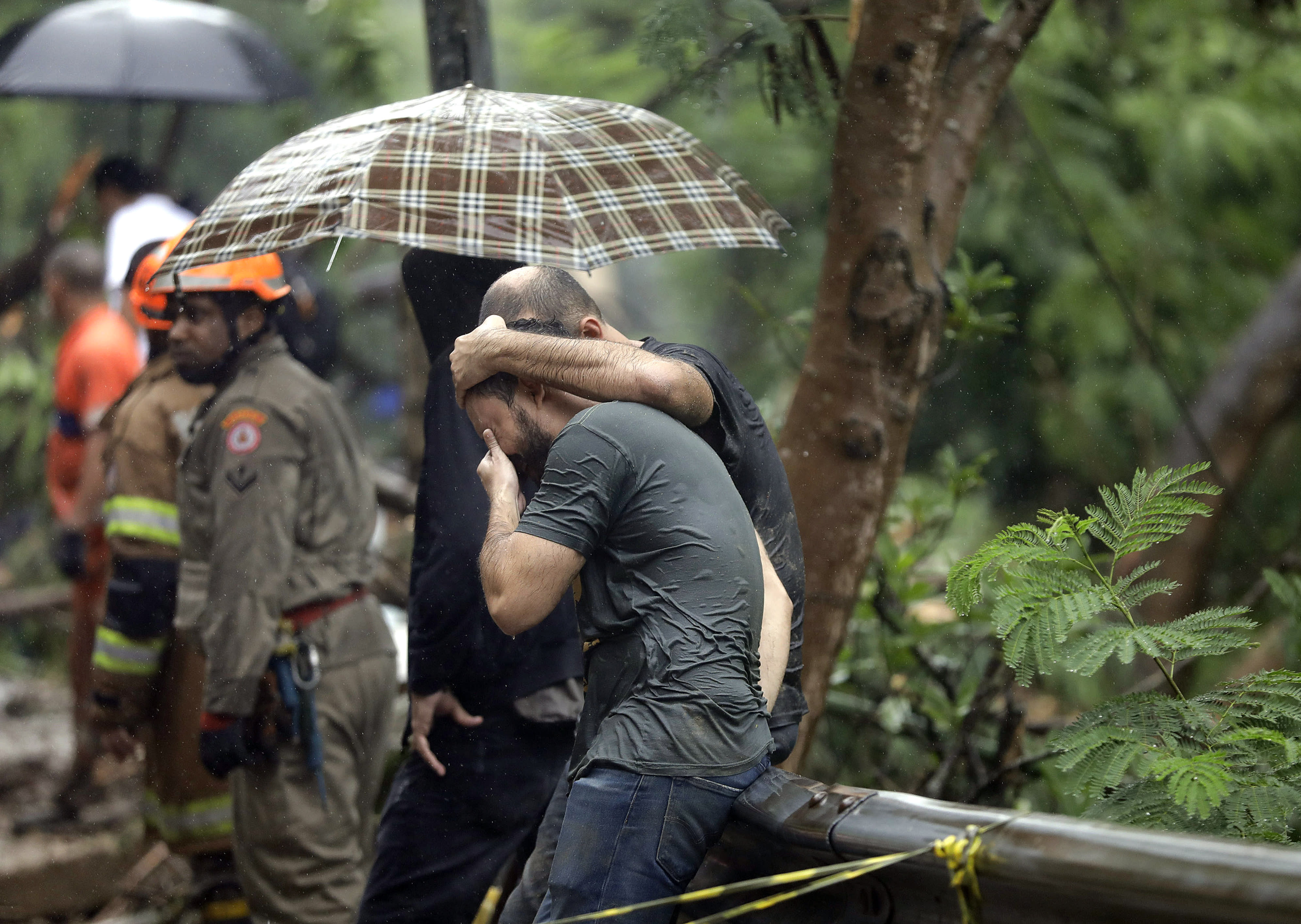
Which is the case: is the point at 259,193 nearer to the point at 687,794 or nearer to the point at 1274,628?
the point at 687,794

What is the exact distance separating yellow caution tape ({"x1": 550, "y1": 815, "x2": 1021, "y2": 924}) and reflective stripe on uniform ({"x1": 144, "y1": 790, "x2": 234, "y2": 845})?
2542mm

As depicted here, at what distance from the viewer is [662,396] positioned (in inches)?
91.6

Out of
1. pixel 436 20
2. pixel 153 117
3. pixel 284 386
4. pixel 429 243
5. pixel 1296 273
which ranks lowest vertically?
pixel 153 117

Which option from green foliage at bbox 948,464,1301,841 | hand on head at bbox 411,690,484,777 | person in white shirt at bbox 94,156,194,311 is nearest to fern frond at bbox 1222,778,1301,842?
green foliage at bbox 948,464,1301,841

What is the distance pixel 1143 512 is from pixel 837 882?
45.4 inches

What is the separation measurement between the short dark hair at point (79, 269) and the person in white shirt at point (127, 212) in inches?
2.5

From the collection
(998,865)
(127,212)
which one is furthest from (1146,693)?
(127,212)

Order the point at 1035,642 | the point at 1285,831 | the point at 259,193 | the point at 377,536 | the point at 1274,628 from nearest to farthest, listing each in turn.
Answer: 1. the point at 1285,831
2. the point at 1035,642
3. the point at 259,193
4. the point at 1274,628
5. the point at 377,536

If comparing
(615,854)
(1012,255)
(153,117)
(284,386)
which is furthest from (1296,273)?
(153,117)

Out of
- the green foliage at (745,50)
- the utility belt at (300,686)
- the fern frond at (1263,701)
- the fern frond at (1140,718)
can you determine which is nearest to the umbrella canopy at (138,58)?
the green foliage at (745,50)

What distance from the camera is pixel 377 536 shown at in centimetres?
729

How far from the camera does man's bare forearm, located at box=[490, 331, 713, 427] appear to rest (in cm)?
232

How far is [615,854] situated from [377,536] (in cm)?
543

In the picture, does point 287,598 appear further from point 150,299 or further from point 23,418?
point 23,418
